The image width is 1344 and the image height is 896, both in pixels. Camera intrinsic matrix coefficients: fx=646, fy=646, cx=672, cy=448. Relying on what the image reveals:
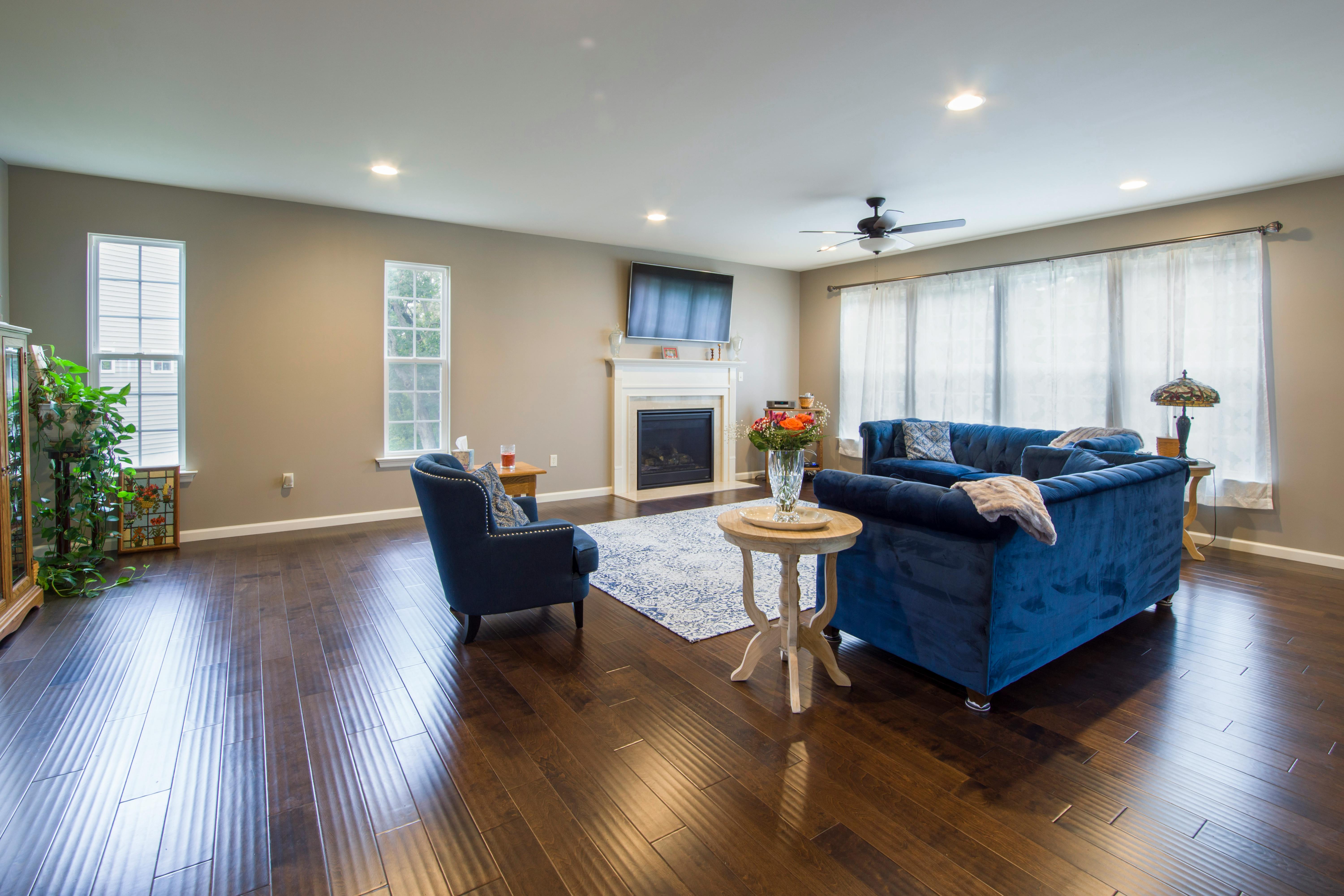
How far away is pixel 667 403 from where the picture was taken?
7.37m

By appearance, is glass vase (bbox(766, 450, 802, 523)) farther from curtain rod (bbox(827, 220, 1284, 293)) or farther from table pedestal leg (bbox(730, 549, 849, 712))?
curtain rod (bbox(827, 220, 1284, 293))

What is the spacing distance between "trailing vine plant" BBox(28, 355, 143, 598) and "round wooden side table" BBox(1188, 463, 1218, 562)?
6973 mm

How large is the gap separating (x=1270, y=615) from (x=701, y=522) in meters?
3.67

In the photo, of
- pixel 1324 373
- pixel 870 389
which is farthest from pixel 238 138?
pixel 1324 373

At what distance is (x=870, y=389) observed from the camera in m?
7.49

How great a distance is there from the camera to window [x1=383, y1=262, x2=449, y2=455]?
566 centimetres

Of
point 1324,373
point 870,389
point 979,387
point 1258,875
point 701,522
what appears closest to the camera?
point 1258,875

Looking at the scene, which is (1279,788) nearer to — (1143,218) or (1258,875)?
(1258,875)

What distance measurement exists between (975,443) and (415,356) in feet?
17.2

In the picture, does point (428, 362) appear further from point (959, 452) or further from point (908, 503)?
point (959, 452)

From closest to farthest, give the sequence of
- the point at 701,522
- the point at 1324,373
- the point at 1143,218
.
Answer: the point at 1324,373
the point at 1143,218
the point at 701,522

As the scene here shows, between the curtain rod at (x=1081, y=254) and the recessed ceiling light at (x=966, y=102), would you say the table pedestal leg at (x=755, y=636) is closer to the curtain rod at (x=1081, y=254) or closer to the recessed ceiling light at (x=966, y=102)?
the recessed ceiling light at (x=966, y=102)

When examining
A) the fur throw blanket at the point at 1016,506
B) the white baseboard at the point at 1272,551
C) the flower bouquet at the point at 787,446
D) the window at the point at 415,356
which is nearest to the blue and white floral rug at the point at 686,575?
the flower bouquet at the point at 787,446

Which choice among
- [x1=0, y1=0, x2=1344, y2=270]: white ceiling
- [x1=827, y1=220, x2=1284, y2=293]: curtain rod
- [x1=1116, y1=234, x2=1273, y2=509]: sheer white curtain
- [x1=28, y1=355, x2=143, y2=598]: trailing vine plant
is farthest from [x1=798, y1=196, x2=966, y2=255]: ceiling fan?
[x1=28, y1=355, x2=143, y2=598]: trailing vine plant
